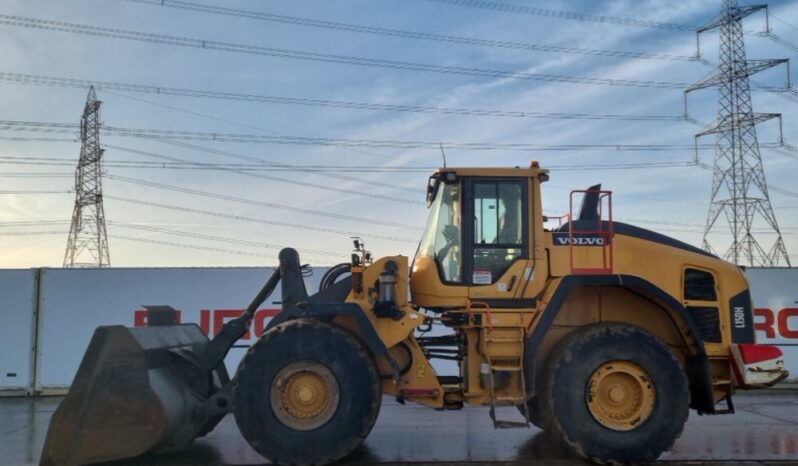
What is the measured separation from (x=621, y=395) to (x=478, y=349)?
1.46 meters

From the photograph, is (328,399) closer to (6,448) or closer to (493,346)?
(493,346)

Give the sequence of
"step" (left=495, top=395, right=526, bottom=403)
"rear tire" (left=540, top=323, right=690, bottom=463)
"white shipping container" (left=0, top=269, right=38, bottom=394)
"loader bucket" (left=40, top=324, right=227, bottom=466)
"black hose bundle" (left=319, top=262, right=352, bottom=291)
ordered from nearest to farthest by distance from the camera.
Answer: "loader bucket" (left=40, top=324, right=227, bottom=466)
"rear tire" (left=540, top=323, right=690, bottom=463)
"step" (left=495, top=395, right=526, bottom=403)
"black hose bundle" (left=319, top=262, right=352, bottom=291)
"white shipping container" (left=0, top=269, right=38, bottom=394)

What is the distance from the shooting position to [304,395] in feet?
22.2

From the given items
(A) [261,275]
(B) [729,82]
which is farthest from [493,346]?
(B) [729,82]

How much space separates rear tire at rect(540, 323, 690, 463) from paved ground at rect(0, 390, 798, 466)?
1.33 feet

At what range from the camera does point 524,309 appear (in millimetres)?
7184

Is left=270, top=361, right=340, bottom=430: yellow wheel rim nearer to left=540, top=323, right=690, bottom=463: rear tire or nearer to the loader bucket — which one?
the loader bucket

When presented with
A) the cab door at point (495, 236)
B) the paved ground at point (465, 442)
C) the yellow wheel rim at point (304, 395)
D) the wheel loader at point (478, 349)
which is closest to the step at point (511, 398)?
the wheel loader at point (478, 349)

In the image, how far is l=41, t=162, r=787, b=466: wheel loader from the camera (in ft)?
21.9

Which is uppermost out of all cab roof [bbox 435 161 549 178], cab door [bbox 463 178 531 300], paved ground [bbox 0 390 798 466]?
cab roof [bbox 435 161 549 178]

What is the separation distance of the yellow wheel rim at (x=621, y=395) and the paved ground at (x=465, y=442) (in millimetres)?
584

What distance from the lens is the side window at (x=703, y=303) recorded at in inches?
287

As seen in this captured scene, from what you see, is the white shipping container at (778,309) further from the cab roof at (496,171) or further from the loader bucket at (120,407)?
the loader bucket at (120,407)

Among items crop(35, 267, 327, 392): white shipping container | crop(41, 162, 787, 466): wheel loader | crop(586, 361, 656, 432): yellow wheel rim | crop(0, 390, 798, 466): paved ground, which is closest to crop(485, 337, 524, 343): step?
crop(41, 162, 787, 466): wheel loader
